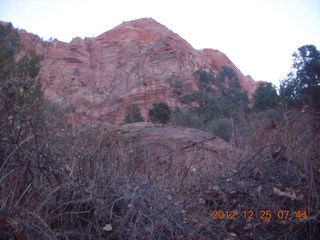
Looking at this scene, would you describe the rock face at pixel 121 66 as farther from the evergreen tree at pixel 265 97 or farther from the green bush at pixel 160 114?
the evergreen tree at pixel 265 97

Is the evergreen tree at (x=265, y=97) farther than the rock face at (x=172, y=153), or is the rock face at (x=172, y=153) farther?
the evergreen tree at (x=265, y=97)

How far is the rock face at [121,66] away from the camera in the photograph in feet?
99.0

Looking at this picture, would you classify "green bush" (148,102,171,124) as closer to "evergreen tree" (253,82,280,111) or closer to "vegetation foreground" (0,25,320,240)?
"evergreen tree" (253,82,280,111)

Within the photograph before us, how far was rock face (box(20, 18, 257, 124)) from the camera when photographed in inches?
1188

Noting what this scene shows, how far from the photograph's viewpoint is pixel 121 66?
125 ft

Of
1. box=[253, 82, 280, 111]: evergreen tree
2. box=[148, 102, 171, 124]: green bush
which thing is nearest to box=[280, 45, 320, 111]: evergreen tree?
box=[253, 82, 280, 111]: evergreen tree

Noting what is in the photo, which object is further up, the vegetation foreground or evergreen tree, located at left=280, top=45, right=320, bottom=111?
evergreen tree, located at left=280, top=45, right=320, bottom=111

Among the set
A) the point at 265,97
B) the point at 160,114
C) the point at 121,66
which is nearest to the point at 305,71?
the point at 265,97

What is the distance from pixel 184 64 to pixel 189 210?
1265 inches

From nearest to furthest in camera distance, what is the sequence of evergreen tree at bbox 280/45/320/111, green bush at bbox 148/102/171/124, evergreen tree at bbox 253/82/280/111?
1. evergreen tree at bbox 280/45/320/111
2. green bush at bbox 148/102/171/124
3. evergreen tree at bbox 253/82/280/111

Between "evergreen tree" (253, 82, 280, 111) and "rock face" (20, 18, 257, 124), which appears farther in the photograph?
"rock face" (20, 18, 257, 124)

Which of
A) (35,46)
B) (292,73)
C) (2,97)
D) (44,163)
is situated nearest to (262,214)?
(44,163)
